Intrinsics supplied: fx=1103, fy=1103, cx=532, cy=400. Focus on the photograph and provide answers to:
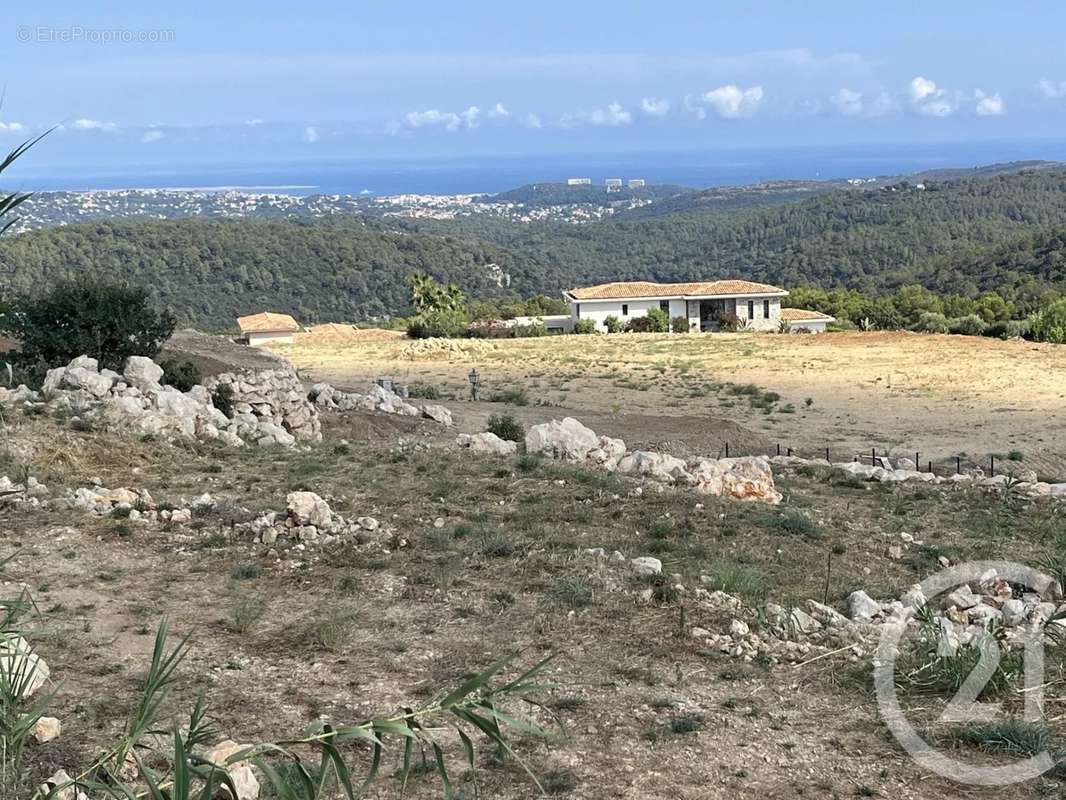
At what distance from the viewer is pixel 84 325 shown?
1767cm

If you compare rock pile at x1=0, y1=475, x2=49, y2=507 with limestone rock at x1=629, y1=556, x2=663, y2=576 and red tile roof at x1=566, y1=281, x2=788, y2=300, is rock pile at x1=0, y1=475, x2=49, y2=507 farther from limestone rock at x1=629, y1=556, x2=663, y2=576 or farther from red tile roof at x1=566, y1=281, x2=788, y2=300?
red tile roof at x1=566, y1=281, x2=788, y2=300

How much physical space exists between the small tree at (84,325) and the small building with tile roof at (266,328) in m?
30.2

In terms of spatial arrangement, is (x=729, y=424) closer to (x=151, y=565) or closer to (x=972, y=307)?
(x=151, y=565)

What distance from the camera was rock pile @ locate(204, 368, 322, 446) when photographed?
1673 cm

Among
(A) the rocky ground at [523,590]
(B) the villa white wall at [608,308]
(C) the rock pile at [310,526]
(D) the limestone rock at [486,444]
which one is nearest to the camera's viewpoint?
(A) the rocky ground at [523,590]

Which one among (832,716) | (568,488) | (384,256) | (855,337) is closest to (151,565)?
(568,488)

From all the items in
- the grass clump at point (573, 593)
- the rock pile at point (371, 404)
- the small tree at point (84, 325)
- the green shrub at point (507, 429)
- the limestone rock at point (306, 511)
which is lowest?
the green shrub at point (507, 429)

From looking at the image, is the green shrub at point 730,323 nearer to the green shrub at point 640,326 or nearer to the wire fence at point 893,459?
the green shrub at point 640,326

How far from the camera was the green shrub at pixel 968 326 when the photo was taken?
4528 cm

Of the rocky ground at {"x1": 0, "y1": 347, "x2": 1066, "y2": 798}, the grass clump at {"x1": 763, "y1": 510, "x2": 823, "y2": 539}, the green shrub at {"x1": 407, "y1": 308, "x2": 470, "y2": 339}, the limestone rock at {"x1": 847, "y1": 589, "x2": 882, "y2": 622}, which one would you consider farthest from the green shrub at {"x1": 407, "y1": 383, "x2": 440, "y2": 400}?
the green shrub at {"x1": 407, "y1": 308, "x2": 470, "y2": 339}

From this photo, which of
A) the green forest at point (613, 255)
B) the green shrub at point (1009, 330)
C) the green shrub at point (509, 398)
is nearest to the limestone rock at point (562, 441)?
the green shrub at point (509, 398)

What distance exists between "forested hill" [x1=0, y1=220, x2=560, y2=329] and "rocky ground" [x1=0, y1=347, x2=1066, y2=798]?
205 feet

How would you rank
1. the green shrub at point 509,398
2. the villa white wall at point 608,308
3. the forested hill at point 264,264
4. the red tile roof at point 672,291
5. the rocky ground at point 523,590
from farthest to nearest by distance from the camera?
1. the forested hill at point 264,264
2. the villa white wall at point 608,308
3. the red tile roof at point 672,291
4. the green shrub at point 509,398
5. the rocky ground at point 523,590

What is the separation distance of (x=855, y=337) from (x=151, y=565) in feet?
120
